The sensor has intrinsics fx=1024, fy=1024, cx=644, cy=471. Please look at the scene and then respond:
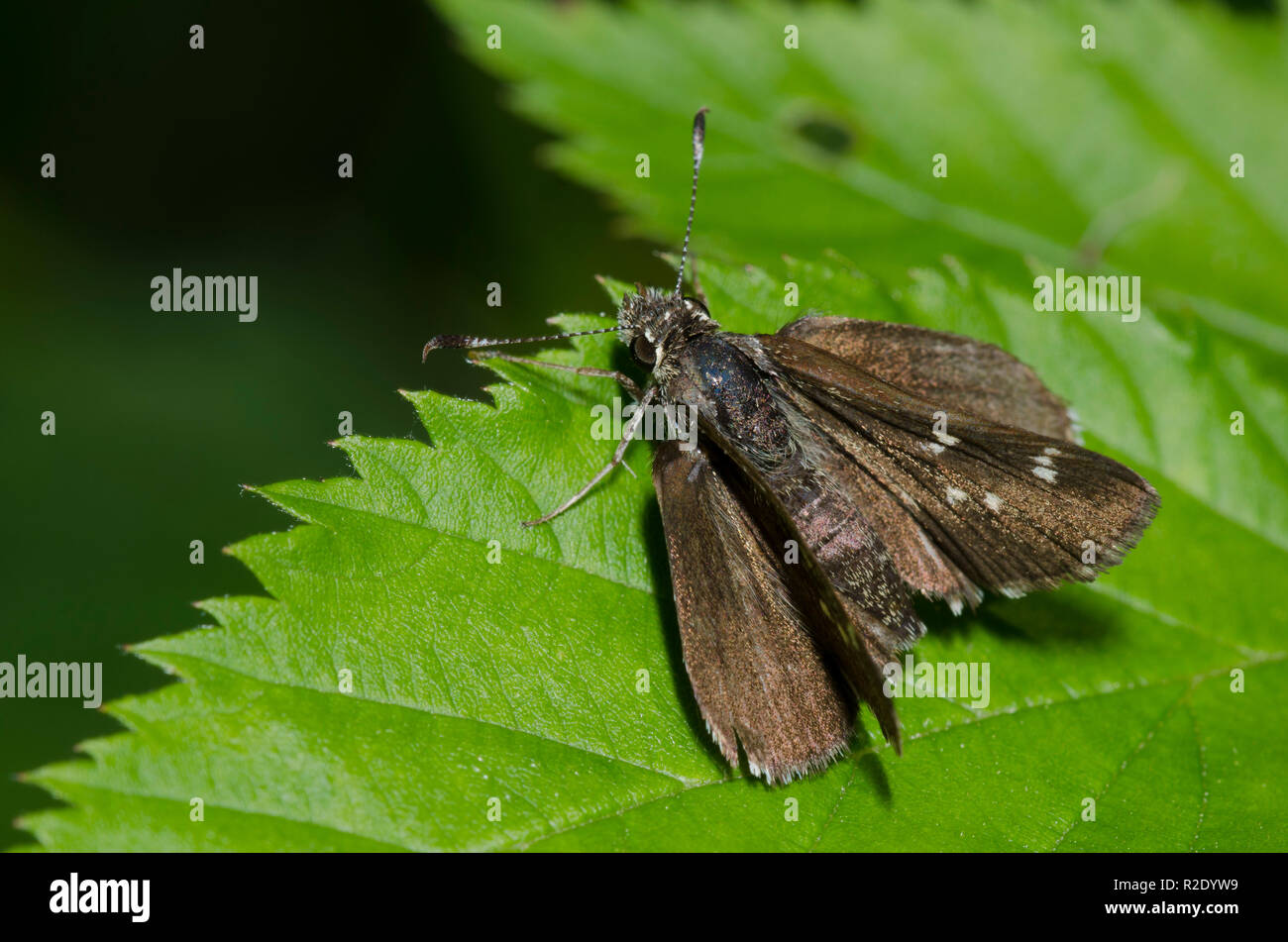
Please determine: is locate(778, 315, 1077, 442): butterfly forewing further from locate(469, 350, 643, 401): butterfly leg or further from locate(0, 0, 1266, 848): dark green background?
locate(0, 0, 1266, 848): dark green background

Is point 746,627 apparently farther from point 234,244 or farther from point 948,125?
point 234,244

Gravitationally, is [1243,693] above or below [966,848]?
above

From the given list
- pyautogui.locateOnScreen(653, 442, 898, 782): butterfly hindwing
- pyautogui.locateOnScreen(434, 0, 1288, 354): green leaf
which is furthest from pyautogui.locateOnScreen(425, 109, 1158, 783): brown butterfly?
pyautogui.locateOnScreen(434, 0, 1288, 354): green leaf

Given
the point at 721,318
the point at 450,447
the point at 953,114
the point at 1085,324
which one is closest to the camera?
the point at 450,447

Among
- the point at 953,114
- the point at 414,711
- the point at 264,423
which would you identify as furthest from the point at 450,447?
the point at 953,114

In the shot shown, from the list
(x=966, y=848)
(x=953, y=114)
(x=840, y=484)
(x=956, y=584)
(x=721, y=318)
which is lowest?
(x=966, y=848)

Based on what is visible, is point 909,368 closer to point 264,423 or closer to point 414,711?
point 414,711
